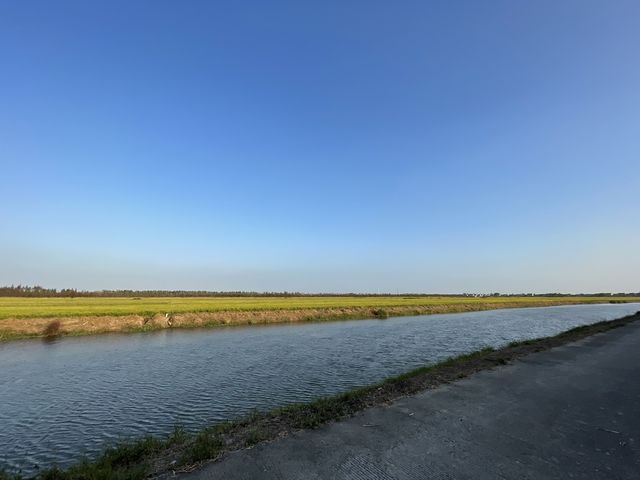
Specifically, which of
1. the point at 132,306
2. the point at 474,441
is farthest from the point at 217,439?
the point at 132,306

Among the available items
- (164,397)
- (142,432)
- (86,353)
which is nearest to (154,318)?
(86,353)

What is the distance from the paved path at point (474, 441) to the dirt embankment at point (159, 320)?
3268 cm

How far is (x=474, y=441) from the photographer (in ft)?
22.6

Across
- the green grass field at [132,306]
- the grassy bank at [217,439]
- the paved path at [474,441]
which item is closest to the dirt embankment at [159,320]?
the green grass field at [132,306]

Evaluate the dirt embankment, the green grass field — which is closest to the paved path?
the dirt embankment

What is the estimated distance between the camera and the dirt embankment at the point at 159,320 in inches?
1196

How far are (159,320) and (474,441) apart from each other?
36518 millimetres

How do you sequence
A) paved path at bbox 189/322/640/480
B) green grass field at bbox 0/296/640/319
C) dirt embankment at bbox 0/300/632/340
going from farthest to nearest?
green grass field at bbox 0/296/640/319, dirt embankment at bbox 0/300/632/340, paved path at bbox 189/322/640/480

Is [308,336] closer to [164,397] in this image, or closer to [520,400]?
[164,397]

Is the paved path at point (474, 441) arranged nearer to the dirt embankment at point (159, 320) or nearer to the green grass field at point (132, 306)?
the dirt embankment at point (159, 320)

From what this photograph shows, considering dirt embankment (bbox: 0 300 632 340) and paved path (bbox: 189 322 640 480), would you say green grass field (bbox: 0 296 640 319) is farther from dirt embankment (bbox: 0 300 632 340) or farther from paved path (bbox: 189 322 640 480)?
paved path (bbox: 189 322 640 480)

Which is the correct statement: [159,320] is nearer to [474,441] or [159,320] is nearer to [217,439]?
[217,439]

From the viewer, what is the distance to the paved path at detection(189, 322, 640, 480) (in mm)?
5717

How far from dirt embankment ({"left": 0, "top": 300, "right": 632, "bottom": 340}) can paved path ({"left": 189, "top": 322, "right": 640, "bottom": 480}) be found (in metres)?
32.7
